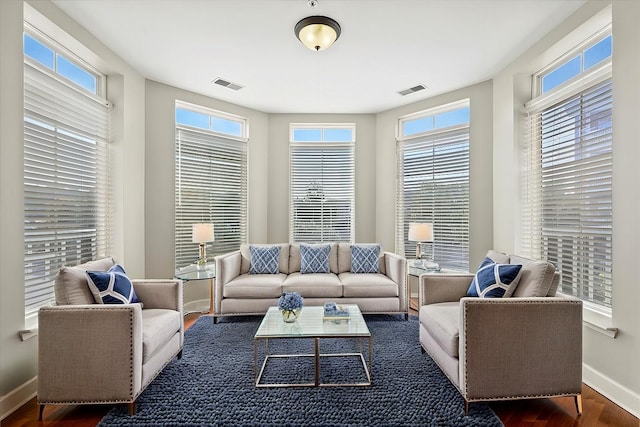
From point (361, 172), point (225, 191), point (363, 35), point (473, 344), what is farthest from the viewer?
point (361, 172)

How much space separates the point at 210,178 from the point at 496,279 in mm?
3653

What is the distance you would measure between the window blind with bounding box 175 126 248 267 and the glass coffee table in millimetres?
1903

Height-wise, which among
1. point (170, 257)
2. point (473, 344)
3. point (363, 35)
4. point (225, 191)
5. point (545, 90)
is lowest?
point (473, 344)

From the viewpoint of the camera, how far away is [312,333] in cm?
231

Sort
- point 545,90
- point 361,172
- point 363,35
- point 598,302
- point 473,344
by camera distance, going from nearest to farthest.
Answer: point 473,344 < point 598,302 < point 363,35 < point 545,90 < point 361,172

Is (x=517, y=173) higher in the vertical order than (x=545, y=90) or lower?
lower

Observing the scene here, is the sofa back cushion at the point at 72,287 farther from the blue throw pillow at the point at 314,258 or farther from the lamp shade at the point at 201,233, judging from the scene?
the blue throw pillow at the point at 314,258

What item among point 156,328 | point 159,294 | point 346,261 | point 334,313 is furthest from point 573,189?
point 159,294

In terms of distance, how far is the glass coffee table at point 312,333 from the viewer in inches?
89.7

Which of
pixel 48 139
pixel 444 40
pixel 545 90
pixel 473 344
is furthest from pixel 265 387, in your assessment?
pixel 545 90

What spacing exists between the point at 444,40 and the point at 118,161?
3515 mm

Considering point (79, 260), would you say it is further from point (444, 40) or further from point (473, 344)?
point (444, 40)

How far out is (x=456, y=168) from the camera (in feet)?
13.6
